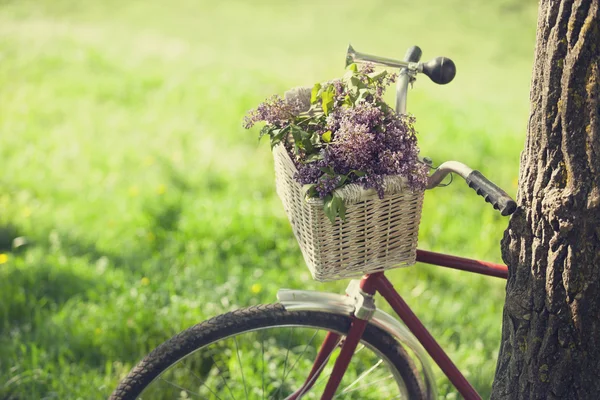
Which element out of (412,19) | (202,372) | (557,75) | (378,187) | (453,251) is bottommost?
(202,372)

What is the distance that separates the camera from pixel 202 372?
315 cm

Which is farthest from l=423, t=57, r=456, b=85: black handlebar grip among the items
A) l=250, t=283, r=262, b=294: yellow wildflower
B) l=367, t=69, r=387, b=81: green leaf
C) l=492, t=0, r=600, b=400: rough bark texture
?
l=250, t=283, r=262, b=294: yellow wildflower

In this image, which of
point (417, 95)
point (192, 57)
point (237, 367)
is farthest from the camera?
point (192, 57)

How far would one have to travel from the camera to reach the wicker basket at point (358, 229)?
186 cm

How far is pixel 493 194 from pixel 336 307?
2.00 feet

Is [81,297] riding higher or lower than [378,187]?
lower

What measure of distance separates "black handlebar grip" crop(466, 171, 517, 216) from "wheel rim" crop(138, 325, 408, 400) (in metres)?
1.15

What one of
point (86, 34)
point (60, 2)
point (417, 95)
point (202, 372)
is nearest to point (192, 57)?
point (86, 34)

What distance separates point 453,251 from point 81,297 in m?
2.11

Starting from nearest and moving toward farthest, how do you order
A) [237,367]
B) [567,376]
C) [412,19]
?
[567,376], [237,367], [412,19]

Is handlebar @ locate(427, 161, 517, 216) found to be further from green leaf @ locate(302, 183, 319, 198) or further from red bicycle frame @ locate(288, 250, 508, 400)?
green leaf @ locate(302, 183, 319, 198)

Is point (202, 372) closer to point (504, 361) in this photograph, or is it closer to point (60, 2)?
point (504, 361)

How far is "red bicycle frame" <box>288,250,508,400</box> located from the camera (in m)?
2.16

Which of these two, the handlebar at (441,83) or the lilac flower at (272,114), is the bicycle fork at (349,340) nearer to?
the handlebar at (441,83)
